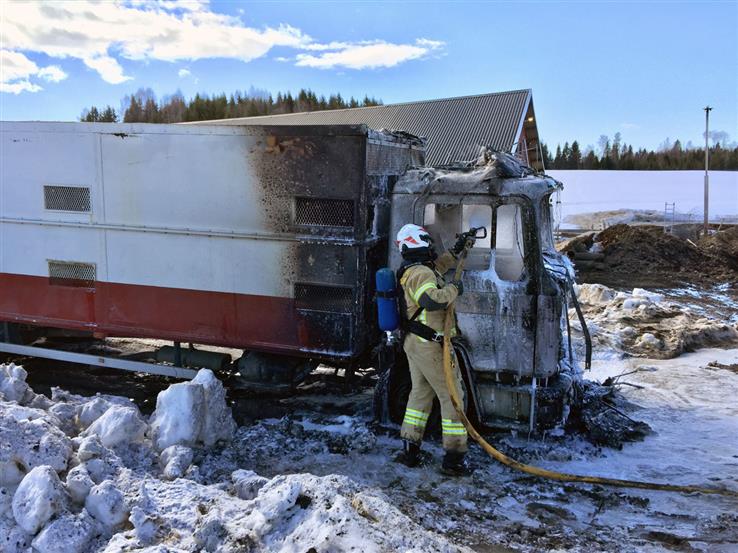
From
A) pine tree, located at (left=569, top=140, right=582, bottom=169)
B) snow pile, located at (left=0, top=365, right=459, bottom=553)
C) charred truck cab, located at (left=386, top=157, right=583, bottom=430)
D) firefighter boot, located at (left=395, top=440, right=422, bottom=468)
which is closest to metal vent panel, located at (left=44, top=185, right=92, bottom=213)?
snow pile, located at (left=0, top=365, right=459, bottom=553)

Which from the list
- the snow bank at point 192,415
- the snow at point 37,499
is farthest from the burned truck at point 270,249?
the snow at point 37,499

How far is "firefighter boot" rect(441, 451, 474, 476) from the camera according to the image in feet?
16.8

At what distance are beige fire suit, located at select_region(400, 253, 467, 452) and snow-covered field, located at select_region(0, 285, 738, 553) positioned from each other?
36 centimetres

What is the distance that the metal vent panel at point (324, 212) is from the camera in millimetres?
5711

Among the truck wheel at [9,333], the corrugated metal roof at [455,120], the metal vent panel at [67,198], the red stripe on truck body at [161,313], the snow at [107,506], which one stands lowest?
the snow at [107,506]

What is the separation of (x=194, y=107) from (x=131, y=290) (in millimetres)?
55985

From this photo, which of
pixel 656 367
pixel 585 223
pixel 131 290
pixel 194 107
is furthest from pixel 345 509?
pixel 194 107

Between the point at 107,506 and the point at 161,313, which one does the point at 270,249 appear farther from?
the point at 107,506

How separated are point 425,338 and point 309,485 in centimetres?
160

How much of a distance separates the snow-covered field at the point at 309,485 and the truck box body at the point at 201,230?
3.07 feet

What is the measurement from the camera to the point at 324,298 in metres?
5.85

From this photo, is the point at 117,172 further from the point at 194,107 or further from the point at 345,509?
the point at 194,107

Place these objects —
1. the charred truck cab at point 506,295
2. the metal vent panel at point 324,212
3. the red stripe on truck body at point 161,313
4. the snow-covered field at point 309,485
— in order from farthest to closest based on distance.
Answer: the red stripe on truck body at point 161,313 < the metal vent panel at point 324,212 < the charred truck cab at point 506,295 < the snow-covered field at point 309,485

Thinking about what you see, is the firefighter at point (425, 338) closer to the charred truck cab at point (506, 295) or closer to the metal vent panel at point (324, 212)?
the charred truck cab at point (506, 295)
